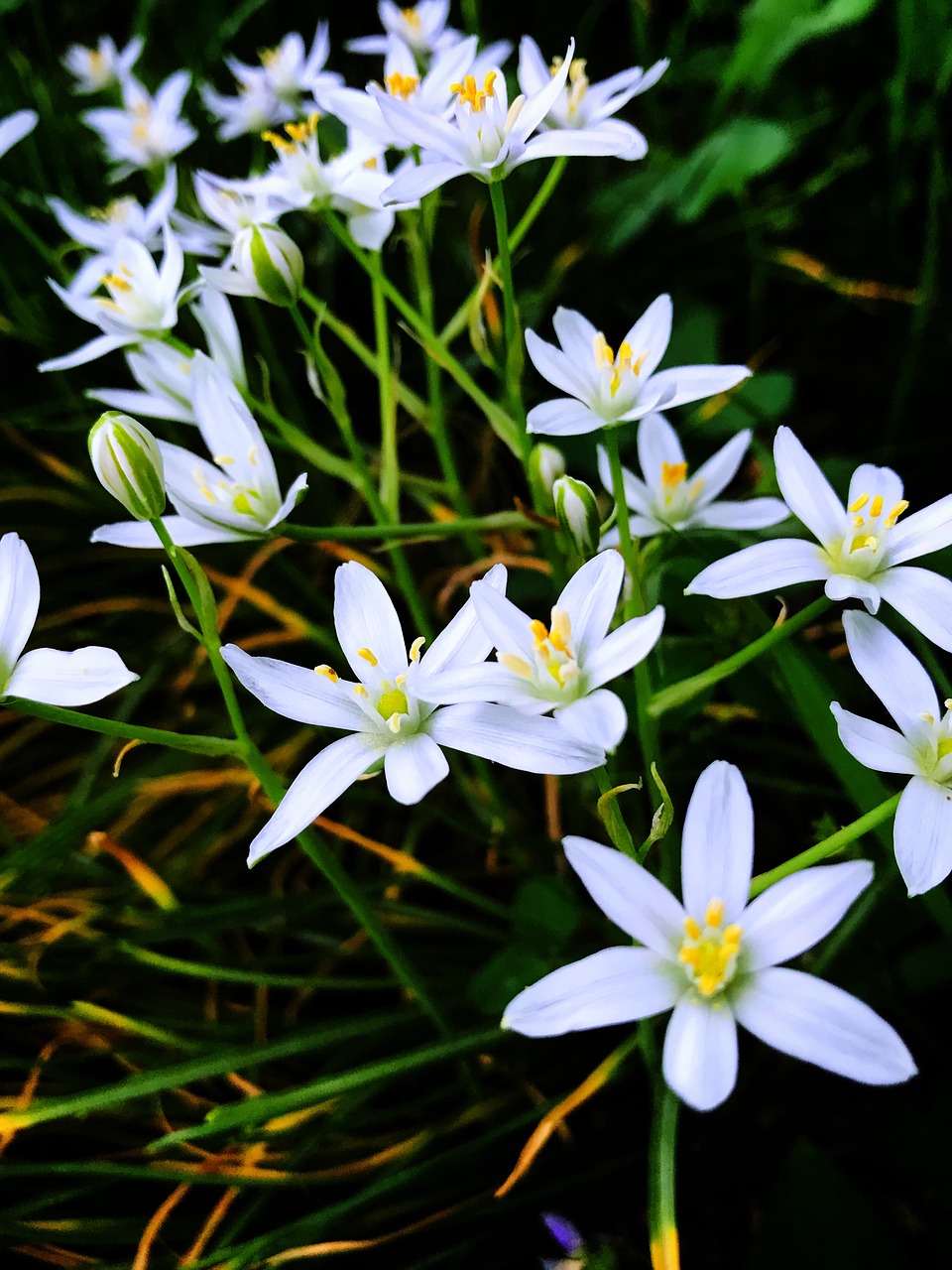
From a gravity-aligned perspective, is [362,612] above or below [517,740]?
above

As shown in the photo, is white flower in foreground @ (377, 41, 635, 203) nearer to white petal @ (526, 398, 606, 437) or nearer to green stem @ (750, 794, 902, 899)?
white petal @ (526, 398, 606, 437)

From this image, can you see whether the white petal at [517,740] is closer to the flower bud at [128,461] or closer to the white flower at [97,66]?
the flower bud at [128,461]

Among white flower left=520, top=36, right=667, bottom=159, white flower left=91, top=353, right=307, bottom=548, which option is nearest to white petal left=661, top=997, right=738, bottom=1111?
white flower left=91, top=353, right=307, bottom=548

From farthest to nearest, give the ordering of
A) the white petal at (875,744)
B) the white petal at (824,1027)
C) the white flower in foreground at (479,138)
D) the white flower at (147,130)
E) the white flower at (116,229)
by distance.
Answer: the white flower at (147,130), the white flower at (116,229), the white flower in foreground at (479,138), the white petal at (875,744), the white petal at (824,1027)

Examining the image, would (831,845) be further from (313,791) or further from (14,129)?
(14,129)

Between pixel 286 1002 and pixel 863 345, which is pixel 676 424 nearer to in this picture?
pixel 863 345

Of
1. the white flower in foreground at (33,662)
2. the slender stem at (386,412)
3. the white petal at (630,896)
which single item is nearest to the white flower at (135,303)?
the slender stem at (386,412)

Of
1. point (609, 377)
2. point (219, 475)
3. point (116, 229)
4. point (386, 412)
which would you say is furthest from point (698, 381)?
point (116, 229)
